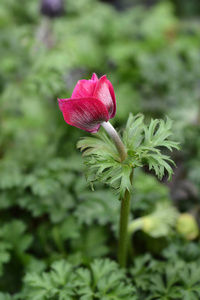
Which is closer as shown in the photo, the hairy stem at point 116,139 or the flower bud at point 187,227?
the hairy stem at point 116,139

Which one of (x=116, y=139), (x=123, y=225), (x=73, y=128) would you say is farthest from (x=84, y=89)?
(x=73, y=128)

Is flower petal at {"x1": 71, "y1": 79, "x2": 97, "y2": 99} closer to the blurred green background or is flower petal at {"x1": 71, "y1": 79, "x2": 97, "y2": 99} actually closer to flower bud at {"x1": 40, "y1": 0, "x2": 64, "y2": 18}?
the blurred green background

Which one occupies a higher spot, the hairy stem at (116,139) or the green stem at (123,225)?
the hairy stem at (116,139)

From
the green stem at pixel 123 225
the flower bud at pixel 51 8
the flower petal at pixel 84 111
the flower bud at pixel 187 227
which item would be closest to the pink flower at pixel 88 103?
the flower petal at pixel 84 111

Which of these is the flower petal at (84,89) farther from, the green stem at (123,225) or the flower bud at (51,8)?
the flower bud at (51,8)

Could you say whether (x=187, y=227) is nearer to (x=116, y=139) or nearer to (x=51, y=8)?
(x=116, y=139)

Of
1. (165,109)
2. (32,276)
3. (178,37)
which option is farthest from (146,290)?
(178,37)

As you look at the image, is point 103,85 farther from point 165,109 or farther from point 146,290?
point 165,109
